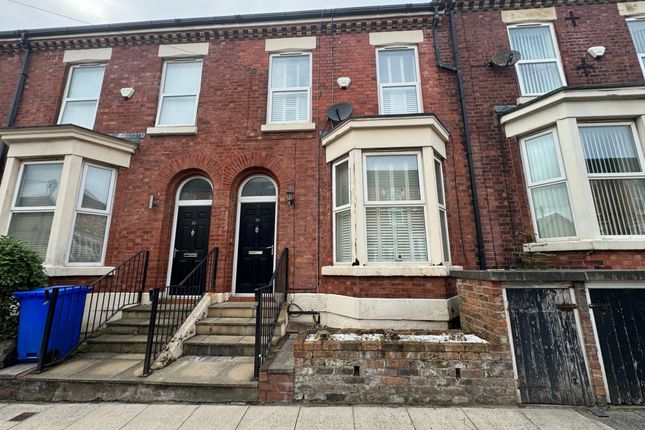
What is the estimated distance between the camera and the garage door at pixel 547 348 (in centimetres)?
297

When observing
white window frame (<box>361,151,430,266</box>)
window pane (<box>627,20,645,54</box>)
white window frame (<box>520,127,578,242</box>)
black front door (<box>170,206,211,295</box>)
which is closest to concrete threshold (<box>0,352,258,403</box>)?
black front door (<box>170,206,211,295</box>)

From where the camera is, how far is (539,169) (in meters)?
5.09

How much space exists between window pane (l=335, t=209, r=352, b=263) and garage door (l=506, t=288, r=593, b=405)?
2.54 m

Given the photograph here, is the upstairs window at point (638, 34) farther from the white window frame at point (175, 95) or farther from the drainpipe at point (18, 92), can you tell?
the drainpipe at point (18, 92)

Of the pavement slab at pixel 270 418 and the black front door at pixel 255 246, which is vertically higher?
the black front door at pixel 255 246

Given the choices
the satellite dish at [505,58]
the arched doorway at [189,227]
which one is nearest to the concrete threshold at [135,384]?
the arched doorway at [189,227]

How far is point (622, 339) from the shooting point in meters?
3.01

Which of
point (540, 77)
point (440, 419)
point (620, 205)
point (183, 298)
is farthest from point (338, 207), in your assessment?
point (540, 77)

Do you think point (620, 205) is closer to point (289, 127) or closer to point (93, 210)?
point (289, 127)

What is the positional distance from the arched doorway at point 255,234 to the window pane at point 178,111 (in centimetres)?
214

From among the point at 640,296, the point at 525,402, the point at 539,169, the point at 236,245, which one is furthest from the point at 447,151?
the point at 236,245

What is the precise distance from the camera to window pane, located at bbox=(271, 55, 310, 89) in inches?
255

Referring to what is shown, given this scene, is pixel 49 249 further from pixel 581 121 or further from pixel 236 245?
pixel 581 121

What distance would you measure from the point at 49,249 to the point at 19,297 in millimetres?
1524
